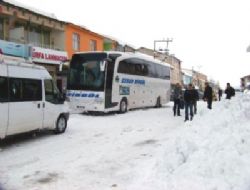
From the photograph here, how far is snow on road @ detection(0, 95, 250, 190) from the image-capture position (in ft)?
19.1

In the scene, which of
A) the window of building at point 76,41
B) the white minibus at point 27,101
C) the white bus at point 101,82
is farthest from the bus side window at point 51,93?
the window of building at point 76,41

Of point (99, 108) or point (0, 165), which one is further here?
point (99, 108)

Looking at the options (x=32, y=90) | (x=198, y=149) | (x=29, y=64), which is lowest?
(x=198, y=149)

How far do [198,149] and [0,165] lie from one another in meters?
4.36

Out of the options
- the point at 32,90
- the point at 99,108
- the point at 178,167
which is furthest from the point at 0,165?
the point at 99,108

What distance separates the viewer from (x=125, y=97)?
72.7 feet

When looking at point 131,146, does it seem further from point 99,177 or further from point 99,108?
point 99,108

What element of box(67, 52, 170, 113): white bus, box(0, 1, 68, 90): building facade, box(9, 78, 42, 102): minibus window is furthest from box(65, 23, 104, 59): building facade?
box(9, 78, 42, 102): minibus window

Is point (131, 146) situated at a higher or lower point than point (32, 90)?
lower

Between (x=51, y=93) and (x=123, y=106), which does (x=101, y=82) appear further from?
(x=51, y=93)

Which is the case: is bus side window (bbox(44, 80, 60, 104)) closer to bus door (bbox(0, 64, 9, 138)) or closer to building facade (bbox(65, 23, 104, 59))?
bus door (bbox(0, 64, 9, 138))

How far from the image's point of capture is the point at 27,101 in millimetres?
10656

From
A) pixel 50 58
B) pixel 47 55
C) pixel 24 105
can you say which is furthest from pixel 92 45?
pixel 24 105

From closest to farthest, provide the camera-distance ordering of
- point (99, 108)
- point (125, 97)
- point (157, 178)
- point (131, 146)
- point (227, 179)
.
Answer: point (227, 179)
point (157, 178)
point (131, 146)
point (99, 108)
point (125, 97)
